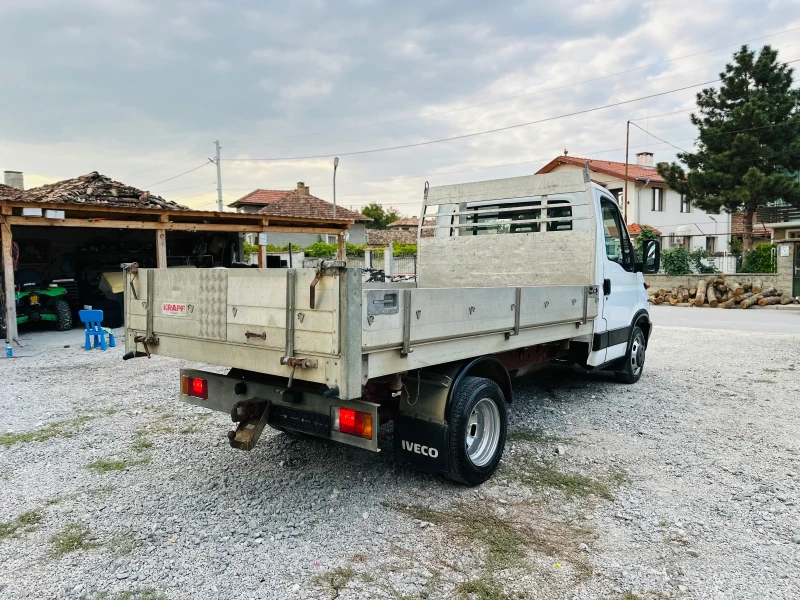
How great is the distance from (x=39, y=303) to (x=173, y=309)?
1121cm

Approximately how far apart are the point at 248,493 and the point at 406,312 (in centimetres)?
187

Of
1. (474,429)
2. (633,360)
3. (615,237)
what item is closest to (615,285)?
(615,237)

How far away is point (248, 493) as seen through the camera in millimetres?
3934

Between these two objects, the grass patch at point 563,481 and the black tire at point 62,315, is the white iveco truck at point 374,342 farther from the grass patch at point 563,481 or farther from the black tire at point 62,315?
the black tire at point 62,315

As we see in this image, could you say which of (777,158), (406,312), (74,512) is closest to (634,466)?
(406,312)

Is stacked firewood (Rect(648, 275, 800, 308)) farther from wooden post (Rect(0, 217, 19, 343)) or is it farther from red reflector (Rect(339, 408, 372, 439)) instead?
wooden post (Rect(0, 217, 19, 343))

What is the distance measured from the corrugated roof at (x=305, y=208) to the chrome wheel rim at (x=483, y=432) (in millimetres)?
35306

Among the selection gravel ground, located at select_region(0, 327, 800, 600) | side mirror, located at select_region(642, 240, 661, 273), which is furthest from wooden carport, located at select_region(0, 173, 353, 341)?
side mirror, located at select_region(642, 240, 661, 273)

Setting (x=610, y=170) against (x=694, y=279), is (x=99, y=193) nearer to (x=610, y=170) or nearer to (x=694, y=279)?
(x=694, y=279)

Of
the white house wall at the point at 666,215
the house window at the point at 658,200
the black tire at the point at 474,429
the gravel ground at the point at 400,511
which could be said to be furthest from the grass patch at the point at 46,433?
the house window at the point at 658,200

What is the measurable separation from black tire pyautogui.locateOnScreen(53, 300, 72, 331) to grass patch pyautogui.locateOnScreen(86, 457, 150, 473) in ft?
32.4

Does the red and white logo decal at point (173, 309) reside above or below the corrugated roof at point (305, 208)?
below

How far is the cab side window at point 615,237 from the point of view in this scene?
19.8 feet

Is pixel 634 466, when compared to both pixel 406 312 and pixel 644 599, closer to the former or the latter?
pixel 644 599
